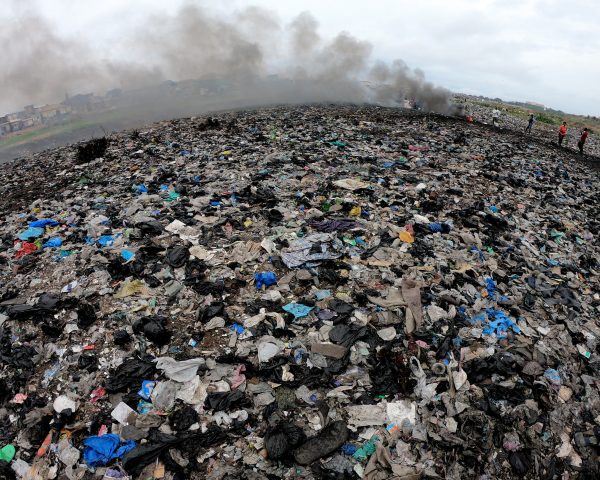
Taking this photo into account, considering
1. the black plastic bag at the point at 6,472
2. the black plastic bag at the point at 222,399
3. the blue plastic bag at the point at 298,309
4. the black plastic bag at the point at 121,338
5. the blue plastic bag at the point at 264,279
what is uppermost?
the blue plastic bag at the point at 264,279

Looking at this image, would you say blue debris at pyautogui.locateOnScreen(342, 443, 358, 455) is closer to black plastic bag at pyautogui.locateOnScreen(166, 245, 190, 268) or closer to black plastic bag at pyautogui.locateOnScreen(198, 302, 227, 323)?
black plastic bag at pyautogui.locateOnScreen(198, 302, 227, 323)

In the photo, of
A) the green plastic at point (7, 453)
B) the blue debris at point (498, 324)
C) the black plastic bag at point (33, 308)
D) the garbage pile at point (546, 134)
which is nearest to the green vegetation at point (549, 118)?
the garbage pile at point (546, 134)

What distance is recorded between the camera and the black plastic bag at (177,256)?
4105 mm

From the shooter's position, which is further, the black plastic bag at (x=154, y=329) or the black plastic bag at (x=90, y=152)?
the black plastic bag at (x=90, y=152)

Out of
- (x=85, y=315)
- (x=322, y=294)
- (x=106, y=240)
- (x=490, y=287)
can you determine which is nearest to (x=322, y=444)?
(x=322, y=294)

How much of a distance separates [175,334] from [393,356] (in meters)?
1.95

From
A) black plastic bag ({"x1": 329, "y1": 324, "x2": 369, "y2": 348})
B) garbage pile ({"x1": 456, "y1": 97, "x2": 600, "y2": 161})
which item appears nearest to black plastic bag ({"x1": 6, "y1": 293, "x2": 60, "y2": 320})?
black plastic bag ({"x1": 329, "y1": 324, "x2": 369, "y2": 348})

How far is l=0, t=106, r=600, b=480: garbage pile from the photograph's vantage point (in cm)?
241

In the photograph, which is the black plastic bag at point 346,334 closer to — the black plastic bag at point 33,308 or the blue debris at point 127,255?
the blue debris at point 127,255

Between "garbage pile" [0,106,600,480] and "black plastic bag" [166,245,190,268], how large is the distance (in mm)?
18

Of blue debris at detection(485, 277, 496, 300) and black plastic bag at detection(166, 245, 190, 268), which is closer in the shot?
blue debris at detection(485, 277, 496, 300)

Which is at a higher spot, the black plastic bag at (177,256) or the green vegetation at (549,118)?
the green vegetation at (549,118)

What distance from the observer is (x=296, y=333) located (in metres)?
3.27

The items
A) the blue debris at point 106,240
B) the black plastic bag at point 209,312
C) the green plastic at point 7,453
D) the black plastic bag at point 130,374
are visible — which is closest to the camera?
the green plastic at point 7,453
